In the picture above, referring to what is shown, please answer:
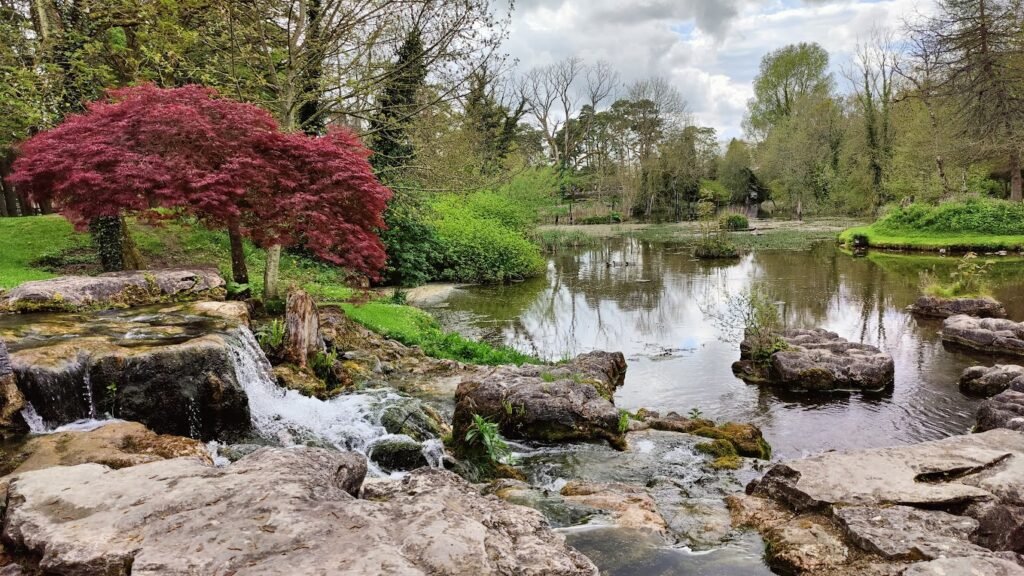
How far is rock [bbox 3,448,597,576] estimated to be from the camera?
278 centimetres

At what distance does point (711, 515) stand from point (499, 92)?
41.2 m

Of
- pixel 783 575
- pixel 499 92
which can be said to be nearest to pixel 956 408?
pixel 783 575

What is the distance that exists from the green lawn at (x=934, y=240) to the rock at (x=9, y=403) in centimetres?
3106

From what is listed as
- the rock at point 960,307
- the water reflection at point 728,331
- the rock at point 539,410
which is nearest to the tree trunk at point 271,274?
the rock at point 539,410

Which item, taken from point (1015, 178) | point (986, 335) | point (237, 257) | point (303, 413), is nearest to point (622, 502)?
point (303, 413)

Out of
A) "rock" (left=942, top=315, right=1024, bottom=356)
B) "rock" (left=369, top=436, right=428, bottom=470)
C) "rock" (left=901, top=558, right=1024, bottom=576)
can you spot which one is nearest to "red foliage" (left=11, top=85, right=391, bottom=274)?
"rock" (left=369, top=436, right=428, bottom=470)

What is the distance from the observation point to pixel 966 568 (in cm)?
332

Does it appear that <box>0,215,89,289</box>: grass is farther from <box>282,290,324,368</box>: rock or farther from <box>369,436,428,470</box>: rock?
<box>369,436,428,470</box>: rock

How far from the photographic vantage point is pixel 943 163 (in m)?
30.4

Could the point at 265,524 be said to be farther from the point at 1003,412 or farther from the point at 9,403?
the point at 1003,412

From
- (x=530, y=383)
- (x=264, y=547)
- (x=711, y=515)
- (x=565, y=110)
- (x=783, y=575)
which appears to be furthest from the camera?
(x=565, y=110)

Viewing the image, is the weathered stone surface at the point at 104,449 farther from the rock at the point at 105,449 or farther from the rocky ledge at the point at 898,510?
the rocky ledge at the point at 898,510

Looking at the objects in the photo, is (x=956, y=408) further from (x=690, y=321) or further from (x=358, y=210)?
(x=358, y=210)

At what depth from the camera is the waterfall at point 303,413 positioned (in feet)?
20.2
